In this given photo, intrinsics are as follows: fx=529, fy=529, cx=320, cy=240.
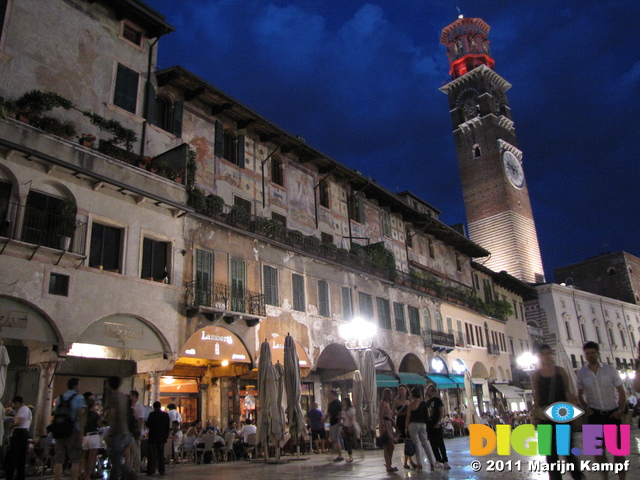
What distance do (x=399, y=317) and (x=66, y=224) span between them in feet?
61.1

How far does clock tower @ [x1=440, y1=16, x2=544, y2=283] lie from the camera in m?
58.8

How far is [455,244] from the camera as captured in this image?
3881 cm

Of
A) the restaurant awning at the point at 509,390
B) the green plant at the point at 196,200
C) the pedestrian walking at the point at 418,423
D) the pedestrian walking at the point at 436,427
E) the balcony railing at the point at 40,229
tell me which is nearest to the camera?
the pedestrian walking at the point at 418,423

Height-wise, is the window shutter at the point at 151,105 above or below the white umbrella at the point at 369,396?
above

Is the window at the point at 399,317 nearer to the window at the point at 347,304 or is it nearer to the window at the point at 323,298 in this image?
the window at the point at 347,304

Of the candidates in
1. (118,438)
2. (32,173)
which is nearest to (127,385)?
(32,173)

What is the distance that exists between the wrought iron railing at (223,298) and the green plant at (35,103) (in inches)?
263

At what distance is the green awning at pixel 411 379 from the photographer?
26.2 meters

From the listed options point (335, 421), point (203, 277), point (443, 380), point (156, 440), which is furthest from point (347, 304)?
point (156, 440)

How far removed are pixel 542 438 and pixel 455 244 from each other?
33399 mm

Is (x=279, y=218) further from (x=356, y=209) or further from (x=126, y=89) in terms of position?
(x=126, y=89)

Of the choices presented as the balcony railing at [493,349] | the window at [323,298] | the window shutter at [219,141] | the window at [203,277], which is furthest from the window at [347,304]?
the balcony railing at [493,349]

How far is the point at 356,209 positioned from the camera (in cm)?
2889

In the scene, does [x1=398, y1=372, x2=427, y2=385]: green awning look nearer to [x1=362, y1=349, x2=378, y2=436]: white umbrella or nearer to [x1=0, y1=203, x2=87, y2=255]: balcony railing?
[x1=362, y1=349, x2=378, y2=436]: white umbrella
